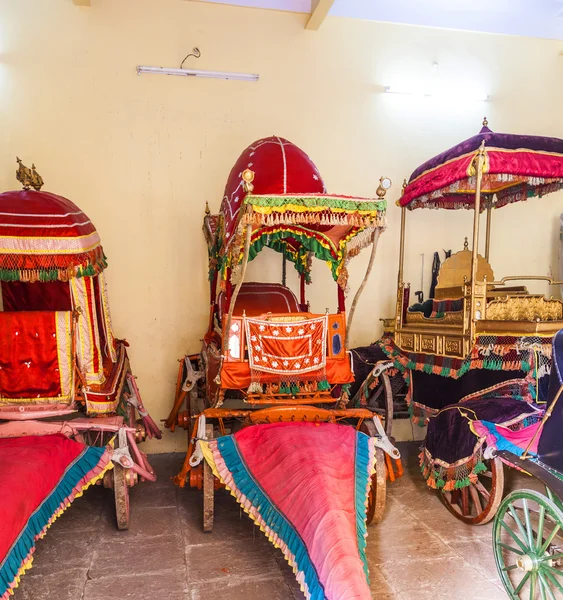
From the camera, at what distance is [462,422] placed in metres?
3.07

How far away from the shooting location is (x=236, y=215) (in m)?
3.31

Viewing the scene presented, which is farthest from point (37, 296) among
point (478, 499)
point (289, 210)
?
point (478, 499)

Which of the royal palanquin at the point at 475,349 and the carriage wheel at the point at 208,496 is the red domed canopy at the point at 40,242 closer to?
the carriage wheel at the point at 208,496

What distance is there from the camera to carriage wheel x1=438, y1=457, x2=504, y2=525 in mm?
2883

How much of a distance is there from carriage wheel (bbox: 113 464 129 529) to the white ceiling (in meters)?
4.14

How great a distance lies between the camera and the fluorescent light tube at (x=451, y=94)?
16.2 feet

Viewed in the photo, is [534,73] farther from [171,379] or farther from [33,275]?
[33,275]

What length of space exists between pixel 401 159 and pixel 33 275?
360 centimetres

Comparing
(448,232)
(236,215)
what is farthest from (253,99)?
(448,232)

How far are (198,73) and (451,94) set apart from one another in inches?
101

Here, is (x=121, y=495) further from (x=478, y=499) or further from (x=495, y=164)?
(x=495, y=164)

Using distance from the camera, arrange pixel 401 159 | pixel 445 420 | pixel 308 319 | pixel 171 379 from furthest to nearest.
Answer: pixel 401 159
pixel 171 379
pixel 308 319
pixel 445 420

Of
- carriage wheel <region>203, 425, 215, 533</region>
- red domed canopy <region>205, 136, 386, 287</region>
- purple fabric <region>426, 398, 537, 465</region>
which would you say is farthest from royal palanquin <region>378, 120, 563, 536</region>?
carriage wheel <region>203, 425, 215, 533</region>

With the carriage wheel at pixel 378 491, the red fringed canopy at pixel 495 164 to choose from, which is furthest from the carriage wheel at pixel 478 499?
the red fringed canopy at pixel 495 164
